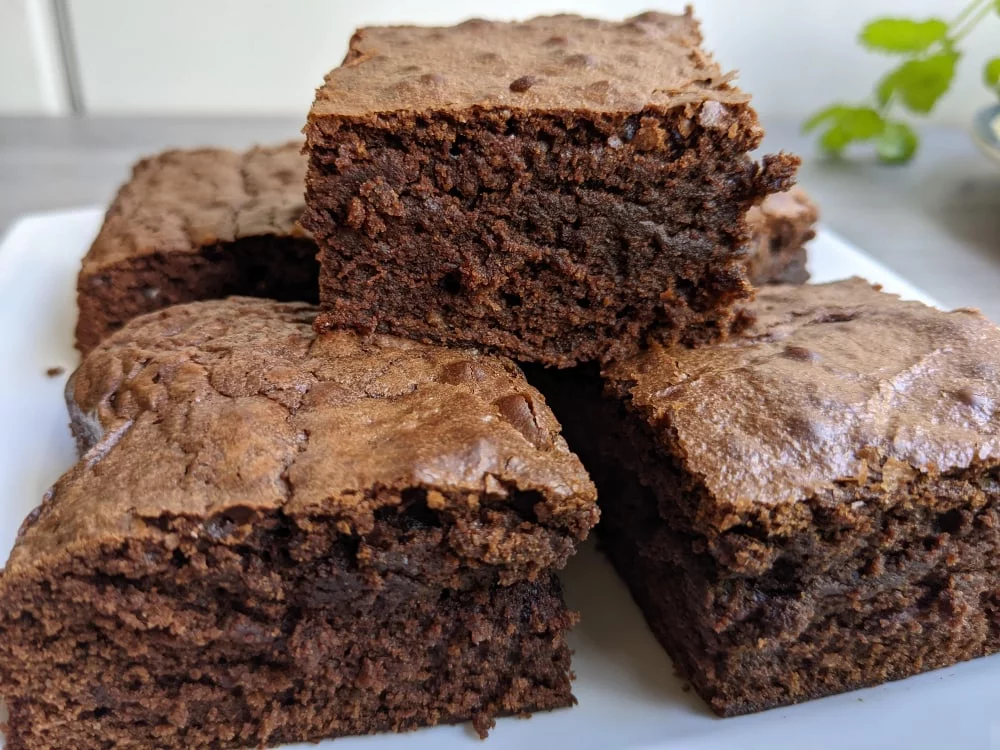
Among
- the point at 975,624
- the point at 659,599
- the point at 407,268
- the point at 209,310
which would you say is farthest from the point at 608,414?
the point at 209,310

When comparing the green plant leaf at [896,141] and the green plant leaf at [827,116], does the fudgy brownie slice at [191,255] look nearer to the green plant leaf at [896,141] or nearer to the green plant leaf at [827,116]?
the green plant leaf at [827,116]

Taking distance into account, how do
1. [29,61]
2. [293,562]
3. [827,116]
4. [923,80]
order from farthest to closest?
[29,61] < [827,116] < [923,80] < [293,562]

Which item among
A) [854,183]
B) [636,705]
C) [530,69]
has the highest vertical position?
[530,69]

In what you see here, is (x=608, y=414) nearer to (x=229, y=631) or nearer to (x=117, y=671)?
(x=229, y=631)

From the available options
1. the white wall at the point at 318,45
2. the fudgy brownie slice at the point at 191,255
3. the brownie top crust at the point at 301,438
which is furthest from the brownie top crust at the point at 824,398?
the white wall at the point at 318,45

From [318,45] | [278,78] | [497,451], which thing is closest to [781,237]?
[497,451]

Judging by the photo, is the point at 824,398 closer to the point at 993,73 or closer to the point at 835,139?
the point at 993,73
